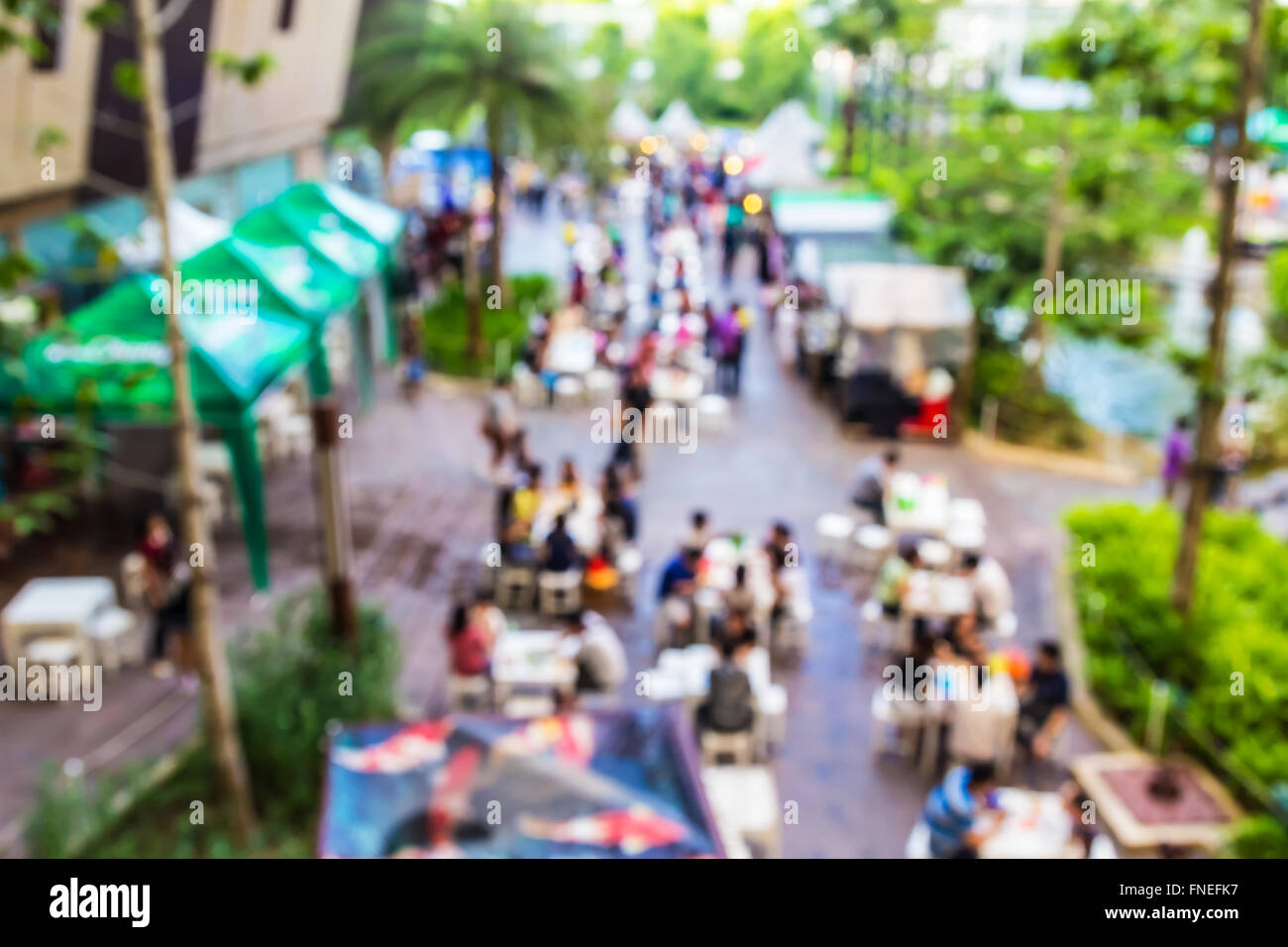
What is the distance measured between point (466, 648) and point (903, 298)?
342 inches

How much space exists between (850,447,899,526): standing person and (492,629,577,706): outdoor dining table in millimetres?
4015

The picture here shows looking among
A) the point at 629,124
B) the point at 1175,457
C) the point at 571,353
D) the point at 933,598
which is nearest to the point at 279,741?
the point at 933,598

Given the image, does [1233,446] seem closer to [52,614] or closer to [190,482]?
[190,482]

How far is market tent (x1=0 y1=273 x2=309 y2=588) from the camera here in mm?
9055

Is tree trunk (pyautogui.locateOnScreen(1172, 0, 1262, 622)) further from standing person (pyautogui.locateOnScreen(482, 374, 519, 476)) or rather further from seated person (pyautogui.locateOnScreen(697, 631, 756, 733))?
standing person (pyautogui.locateOnScreen(482, 374, 519, 476))

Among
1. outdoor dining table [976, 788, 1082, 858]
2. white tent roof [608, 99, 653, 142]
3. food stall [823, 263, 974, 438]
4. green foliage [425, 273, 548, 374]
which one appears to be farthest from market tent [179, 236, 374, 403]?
white tent roof [608, 99, 653, 142]

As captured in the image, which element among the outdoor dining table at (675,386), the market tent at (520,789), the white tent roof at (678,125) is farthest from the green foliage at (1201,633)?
the white tent roof at (678,125)

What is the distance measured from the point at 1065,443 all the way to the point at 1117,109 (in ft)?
14.5

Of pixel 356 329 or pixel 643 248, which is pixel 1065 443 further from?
pixel 643 248

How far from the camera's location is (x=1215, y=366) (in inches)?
359

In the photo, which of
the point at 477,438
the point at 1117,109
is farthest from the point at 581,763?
the point at 1117,109

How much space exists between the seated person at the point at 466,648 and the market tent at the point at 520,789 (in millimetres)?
1980

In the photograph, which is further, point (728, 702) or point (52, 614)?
point (52, 614)
